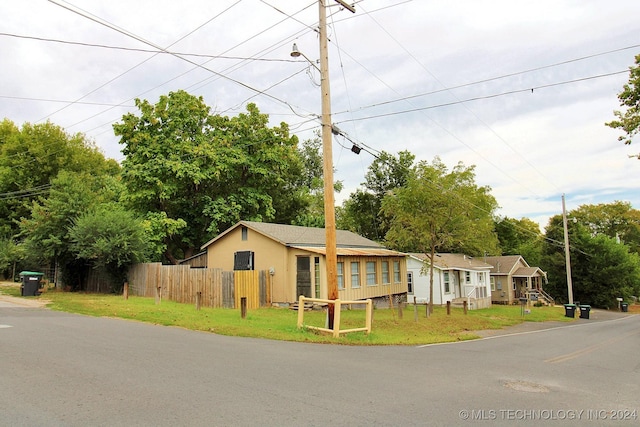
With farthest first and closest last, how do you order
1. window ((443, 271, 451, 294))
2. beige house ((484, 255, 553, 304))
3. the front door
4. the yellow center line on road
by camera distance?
1. beige house ((484, 255, 553, 304))
2. window ((443, 271, 451, 294))
3. the front door
4. the yellow center line on road

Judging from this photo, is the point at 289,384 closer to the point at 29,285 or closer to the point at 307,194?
the point at 29,285

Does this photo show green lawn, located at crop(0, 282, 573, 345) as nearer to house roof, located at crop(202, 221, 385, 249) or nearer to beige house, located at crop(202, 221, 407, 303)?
beige house, located at crop(202, 221, 407, 303)

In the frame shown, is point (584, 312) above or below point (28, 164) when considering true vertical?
below

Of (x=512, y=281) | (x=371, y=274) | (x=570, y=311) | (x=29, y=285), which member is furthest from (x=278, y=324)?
(x=512, y=281)

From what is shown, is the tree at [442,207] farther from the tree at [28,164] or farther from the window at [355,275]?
the tree at [28,164]

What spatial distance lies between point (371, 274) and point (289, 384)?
18.7 meters

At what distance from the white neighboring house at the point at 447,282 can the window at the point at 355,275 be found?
28.5 feet

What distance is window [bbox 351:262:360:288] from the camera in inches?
895

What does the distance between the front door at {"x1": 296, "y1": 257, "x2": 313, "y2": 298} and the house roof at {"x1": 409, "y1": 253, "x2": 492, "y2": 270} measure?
12.2 meters

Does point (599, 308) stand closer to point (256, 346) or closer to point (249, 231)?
point (249, 231)

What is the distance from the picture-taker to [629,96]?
1539cm

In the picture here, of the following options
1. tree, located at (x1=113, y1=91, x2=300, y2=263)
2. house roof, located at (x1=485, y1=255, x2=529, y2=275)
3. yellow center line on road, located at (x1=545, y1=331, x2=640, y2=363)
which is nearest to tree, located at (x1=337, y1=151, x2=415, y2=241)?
house roof, located at (x1=485, y1=255, x2=529, y2=275)

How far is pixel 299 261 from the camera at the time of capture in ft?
67.6

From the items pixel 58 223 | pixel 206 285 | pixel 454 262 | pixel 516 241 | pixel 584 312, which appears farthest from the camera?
pixel 516 241
